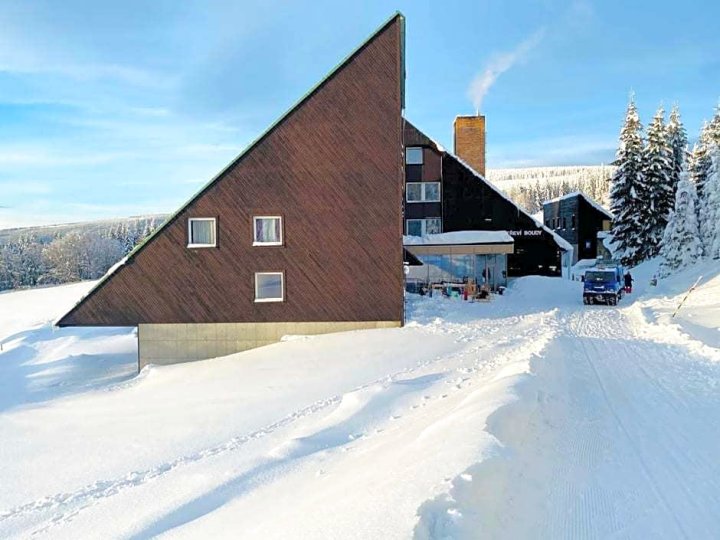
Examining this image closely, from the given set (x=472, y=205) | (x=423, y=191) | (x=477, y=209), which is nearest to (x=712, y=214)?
(x=477, y=209)

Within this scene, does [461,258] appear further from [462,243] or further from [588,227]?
[588,227]

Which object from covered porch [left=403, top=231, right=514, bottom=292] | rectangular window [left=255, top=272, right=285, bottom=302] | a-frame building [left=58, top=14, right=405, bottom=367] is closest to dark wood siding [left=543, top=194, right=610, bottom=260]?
covered porch [left=403, top=231, right=514, bottom=292]

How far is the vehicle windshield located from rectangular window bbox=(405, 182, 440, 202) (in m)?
10.9

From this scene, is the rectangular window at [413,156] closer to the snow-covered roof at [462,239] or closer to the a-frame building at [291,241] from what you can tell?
the snow-covered roof at [462,239]

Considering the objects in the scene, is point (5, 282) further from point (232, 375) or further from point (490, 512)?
point (490, 512)

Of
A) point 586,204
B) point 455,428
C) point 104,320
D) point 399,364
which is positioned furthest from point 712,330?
point 586,204

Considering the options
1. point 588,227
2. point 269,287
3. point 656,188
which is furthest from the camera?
point 588,227

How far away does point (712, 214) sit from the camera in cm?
3253

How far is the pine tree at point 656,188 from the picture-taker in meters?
38.2

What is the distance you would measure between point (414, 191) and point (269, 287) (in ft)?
59.3

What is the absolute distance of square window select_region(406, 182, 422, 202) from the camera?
33.2 metres

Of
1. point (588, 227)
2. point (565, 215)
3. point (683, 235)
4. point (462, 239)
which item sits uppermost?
point (565, 215)

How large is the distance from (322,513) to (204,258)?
14.2 m

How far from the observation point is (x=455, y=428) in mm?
5879
